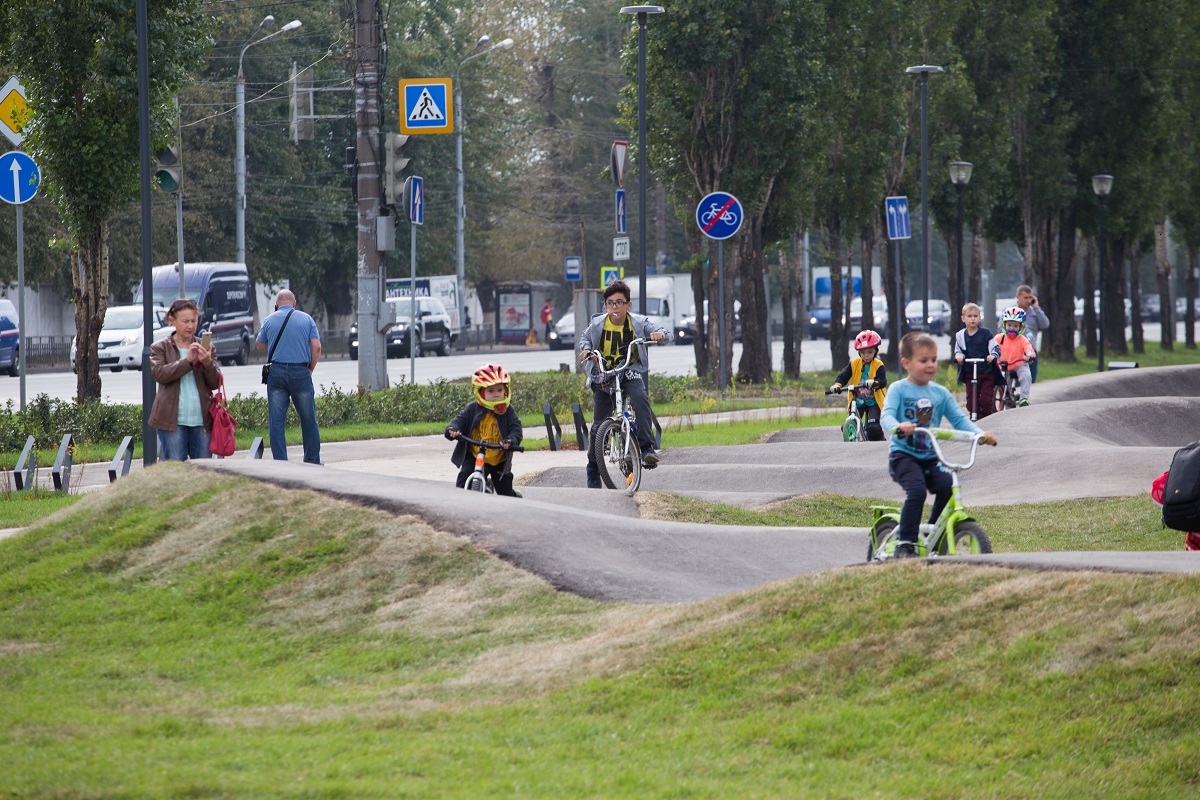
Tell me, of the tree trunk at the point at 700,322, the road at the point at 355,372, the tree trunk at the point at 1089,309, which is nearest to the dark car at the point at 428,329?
the road at the point at 355,372

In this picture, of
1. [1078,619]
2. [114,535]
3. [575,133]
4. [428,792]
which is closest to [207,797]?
[428,792]

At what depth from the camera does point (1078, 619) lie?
19.4ft

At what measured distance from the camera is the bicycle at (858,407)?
15773mm

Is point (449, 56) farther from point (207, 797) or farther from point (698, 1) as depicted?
point (207, 797)

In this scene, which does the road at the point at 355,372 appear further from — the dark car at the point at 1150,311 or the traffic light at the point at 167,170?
the dark car at the point at 1150,311

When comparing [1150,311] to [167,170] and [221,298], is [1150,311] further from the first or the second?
[167,170]

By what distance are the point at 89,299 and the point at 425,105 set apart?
16.7 feet

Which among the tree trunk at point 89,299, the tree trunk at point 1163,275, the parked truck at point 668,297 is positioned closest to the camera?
the tree trunk at point 89,299

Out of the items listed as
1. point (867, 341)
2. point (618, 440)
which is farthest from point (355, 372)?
point (618, 440)

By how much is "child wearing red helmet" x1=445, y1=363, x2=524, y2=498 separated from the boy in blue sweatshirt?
142 inches

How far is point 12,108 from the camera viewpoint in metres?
18.2

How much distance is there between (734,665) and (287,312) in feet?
29.8

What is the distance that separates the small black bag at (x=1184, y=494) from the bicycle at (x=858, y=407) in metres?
6.70

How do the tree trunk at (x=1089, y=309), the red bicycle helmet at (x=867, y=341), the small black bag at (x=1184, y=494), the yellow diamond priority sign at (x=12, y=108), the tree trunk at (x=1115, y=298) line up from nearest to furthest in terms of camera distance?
the small black bag at (x=1184, y=494), the red bicycle helmet at (x=867, y=341), the yellow diamond priority sign at (x=12, y=108), the tree trunk at (x=1089, y=309), the tree trunk at (x=1115, y=298)
